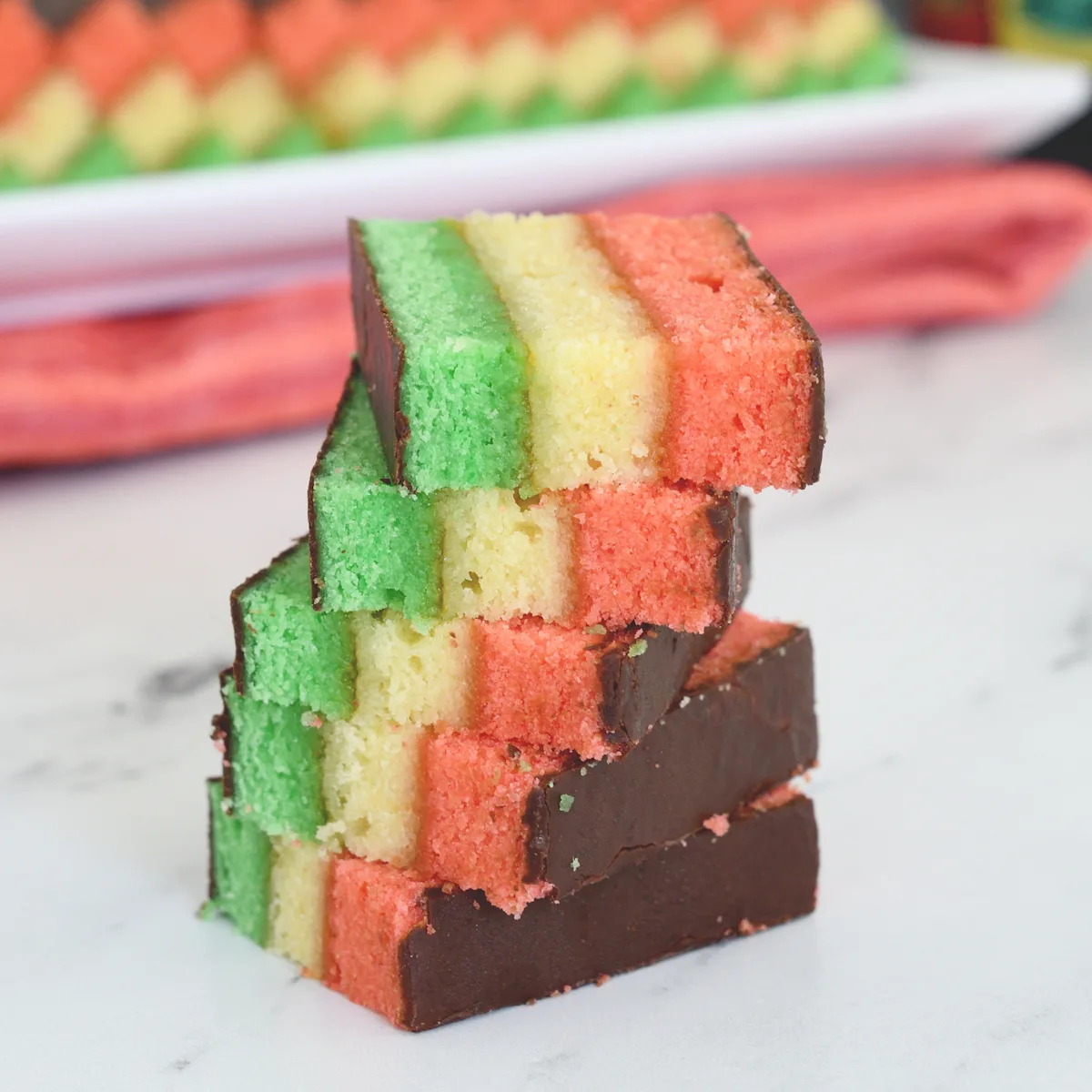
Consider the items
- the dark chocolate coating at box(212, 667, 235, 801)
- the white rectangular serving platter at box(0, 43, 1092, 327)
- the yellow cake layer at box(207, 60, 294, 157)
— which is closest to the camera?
the dark chocolate coating at box(212, 667, 235, 801)

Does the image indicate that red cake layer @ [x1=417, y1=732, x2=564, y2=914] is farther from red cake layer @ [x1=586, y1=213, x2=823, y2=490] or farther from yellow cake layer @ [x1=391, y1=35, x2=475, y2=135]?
yellow cake layer @ [x1=391, y1=35, x2=475, y2=135]

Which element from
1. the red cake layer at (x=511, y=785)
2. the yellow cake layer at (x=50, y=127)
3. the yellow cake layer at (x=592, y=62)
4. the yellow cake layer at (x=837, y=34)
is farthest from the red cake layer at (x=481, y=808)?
the yellow cake layer at (x=837, y=34)

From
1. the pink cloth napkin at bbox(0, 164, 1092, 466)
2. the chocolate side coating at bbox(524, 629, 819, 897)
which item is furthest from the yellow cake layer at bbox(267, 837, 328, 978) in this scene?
the pink cloth napkin at bbox(0, 164, 1092, 466)

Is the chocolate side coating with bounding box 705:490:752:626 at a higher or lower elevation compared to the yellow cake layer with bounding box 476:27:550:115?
lower

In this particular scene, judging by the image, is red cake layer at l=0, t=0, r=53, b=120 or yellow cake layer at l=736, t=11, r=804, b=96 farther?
yellow cake layer at l=736, t=11, r=804, b=96

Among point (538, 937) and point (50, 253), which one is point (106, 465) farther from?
point (538, 937)

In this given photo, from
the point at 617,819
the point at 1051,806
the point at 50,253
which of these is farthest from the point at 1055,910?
the point at 50,253

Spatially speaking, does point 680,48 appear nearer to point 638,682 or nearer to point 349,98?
point 349,98
